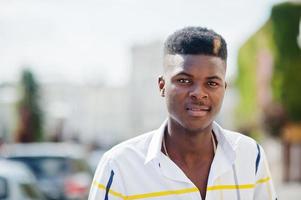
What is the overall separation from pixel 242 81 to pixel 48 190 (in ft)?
84.2

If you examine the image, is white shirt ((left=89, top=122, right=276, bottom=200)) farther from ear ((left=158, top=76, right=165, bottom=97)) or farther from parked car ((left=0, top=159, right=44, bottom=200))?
parked car ((left=0, top=159, right=44, bottom=200))

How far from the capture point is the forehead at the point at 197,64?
9.72 ft

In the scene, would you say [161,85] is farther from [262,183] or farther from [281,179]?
[281,179]

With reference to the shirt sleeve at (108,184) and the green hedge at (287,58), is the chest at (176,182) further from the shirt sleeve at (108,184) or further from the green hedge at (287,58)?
the green hedge at (287,58)

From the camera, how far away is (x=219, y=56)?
3.01 metres

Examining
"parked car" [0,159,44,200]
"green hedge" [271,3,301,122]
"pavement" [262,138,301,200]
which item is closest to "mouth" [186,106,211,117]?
"parked car" [0,159,44,200]

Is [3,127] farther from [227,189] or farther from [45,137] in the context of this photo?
[227,189]

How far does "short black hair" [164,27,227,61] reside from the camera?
2988 millimetres

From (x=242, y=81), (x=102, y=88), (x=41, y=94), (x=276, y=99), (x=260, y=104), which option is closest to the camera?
(x=276, y=99)

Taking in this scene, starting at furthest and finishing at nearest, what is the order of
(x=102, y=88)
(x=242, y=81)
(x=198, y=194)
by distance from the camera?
(x=102, y=88), (x=242, y=81), (x=198, y=194)

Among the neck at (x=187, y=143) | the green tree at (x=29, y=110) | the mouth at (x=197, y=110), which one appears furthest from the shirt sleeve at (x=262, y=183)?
the green tree at (x=29, y=110)

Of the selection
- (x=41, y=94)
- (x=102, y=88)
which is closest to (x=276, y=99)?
(x=41, y=94)

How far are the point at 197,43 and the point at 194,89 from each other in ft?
0.63

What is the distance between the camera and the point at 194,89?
2973 millimetres
